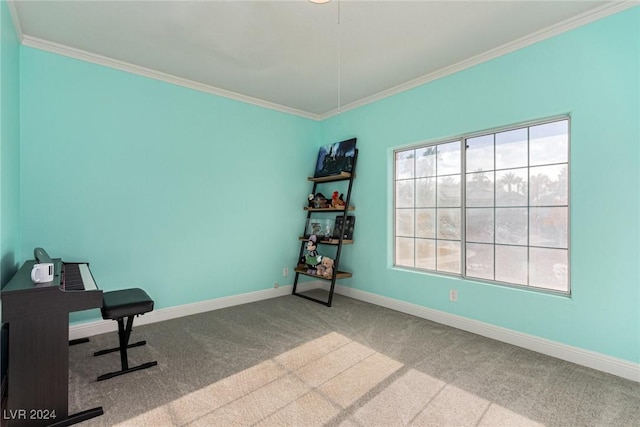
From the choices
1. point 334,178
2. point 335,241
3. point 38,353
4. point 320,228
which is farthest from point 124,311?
point 334,178

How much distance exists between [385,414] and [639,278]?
197 cm

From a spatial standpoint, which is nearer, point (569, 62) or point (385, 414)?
point (385, 414)

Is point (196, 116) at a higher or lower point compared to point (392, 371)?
higher

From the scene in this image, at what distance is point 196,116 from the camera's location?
3490 mm

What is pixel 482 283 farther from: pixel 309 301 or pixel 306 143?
pixel 306 143

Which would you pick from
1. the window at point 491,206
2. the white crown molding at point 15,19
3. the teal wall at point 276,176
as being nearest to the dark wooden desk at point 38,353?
the teal wall at point 276,176

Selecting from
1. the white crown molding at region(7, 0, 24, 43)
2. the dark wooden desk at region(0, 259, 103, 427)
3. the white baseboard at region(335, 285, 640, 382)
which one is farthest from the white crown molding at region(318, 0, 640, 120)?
the dark wooden desk at region(0, 259, 103, 427)

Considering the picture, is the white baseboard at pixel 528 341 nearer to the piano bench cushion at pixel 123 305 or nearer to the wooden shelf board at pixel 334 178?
the wooden shelf board at pixel 334 178

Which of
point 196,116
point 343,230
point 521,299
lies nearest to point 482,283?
point 521,299

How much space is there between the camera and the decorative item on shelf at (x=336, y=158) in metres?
4.11

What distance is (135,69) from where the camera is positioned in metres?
3.07

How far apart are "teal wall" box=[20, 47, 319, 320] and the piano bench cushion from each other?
762 mm

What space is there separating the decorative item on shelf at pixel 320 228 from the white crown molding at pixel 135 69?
5.33 ft

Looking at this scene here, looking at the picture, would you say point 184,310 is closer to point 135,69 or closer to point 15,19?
point 135,69
